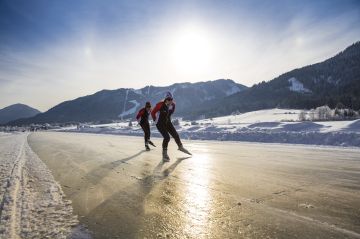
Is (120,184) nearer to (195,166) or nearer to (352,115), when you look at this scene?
(195,166)

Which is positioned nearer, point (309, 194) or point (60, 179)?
point (309, 194)

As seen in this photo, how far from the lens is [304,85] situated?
516 feet

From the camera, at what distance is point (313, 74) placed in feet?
556

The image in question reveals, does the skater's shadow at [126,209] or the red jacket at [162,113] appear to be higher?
the red jacket at [162,113]

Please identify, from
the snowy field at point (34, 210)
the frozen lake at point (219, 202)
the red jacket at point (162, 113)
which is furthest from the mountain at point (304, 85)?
the snowy field at point (34, 210)

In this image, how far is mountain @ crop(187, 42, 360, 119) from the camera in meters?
132

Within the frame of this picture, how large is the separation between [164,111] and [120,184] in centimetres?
473

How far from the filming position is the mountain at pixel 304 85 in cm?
13238

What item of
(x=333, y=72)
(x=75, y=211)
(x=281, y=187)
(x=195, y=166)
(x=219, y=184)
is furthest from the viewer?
(x=333, y=72)

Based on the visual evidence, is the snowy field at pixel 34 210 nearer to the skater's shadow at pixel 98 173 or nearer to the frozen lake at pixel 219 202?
the frozen lake at pixel 219 202

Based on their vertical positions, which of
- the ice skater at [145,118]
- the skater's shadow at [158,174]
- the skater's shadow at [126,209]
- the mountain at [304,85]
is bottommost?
the skater's shadow at [126,209]

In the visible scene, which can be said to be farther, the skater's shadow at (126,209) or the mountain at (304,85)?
the mountain at (304,85)

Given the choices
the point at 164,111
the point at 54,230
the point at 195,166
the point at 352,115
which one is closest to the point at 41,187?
the point at 54,230

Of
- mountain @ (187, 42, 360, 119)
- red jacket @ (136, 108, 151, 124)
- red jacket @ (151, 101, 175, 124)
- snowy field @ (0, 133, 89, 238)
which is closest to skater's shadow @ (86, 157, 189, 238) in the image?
snowy field @ (0, 133, 89, 238)
